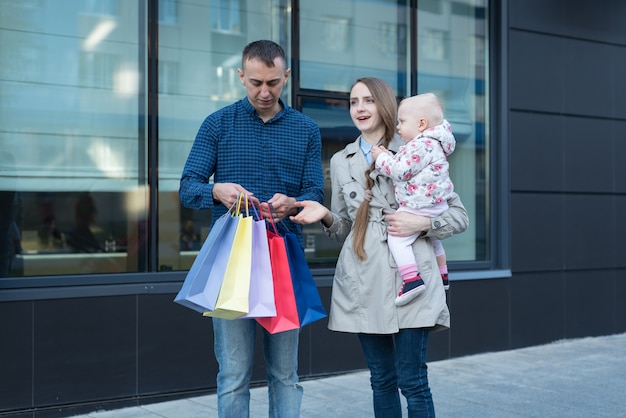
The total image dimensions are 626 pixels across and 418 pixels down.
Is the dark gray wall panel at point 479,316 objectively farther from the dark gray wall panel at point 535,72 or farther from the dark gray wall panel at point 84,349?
the dark gray wall panel at point 84,349

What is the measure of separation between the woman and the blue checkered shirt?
209 mm

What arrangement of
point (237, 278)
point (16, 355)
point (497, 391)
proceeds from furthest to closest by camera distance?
1. point (497, 391)
2. point (16, 355)
3. point (237, 278)

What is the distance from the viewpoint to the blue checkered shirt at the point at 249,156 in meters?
3.58

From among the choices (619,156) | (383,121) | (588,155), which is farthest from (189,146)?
(619,156)

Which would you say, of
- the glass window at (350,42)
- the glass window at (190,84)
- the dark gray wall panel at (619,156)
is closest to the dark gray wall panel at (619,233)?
the dark gray wall panel at (619,156)

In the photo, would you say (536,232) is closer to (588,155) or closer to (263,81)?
(588,155)

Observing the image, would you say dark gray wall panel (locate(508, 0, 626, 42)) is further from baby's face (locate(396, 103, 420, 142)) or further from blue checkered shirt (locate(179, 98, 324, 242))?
blue checkered shirt (locate(179, 98, 324, 242))

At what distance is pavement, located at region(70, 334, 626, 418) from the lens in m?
5.46

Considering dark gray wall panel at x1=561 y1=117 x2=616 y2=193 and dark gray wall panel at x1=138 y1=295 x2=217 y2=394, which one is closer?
dark gray wall panel at x1=138 y1=295 x2=217 y2=394

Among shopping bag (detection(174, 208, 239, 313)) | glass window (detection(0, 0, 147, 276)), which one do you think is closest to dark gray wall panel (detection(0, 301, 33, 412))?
glass window (detection(0, 0, 147, 276))

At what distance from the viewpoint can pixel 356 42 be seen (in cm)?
723

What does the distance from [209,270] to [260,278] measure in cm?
21

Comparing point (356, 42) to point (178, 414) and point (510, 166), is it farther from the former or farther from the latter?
point (178, 414)

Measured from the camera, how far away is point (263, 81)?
350 cm
